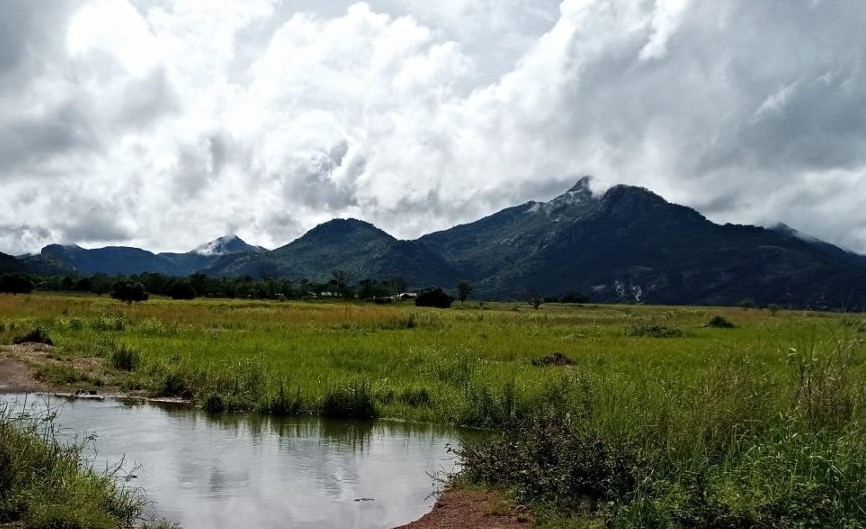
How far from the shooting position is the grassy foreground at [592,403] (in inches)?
317

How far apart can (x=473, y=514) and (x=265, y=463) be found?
4.80 metres


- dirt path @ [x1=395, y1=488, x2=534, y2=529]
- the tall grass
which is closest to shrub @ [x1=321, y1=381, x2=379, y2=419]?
the tall grass

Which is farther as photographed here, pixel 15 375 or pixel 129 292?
pixel 129 292

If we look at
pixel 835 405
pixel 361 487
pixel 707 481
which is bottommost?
pixel 361 487

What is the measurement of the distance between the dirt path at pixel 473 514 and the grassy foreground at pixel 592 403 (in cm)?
36

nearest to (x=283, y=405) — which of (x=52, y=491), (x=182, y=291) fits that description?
(x=52, y=491)

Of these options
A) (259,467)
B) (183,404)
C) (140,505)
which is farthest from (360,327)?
(140,505)

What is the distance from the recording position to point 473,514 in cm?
978

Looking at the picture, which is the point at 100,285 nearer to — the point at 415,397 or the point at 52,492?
the point at 415,397

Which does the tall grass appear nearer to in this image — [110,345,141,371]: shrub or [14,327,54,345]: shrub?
[110,345,141,371]: shrub

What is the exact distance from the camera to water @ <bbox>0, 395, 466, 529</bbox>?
10.2 meters

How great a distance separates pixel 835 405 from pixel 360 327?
33.3 m

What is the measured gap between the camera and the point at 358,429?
642 inches

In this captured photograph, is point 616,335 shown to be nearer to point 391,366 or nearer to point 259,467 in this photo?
point 391,366
